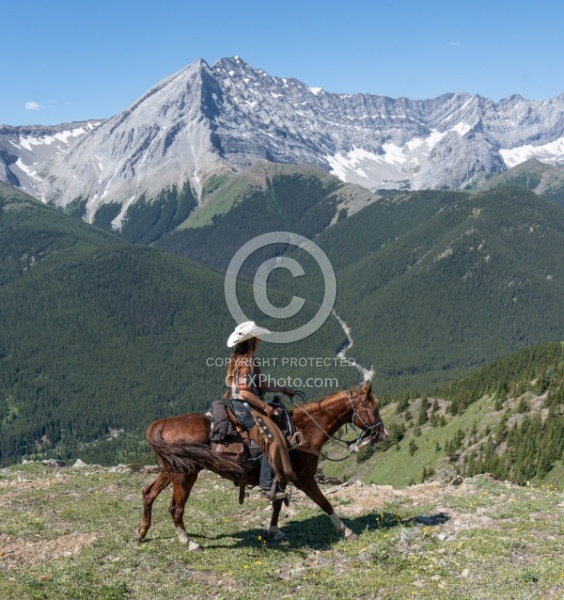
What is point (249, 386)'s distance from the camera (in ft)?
73.5

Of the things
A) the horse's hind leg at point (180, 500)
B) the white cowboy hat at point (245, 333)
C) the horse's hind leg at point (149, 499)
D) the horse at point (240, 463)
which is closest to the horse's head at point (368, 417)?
the horse at point (240, 463)

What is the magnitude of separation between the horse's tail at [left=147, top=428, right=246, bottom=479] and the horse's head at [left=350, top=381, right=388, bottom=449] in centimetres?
489

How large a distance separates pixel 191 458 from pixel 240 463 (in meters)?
1.84

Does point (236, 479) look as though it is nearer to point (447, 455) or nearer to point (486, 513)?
point (486, 513)

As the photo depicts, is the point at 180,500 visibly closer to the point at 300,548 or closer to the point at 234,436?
the point at 234,436

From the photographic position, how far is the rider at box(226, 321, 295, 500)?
22.4 meters

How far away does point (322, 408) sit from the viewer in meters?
24.4

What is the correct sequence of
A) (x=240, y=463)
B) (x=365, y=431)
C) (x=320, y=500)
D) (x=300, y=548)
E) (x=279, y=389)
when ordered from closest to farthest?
(x=300, y=548)
(x=240, y=463)
(x=279, y=389)
(x=320, y=500)
(x=365, y=431)

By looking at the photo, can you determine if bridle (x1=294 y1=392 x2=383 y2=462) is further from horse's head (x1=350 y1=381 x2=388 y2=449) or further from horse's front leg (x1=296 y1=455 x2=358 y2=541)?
horse's front leg (x1=296 y1=455 x2=358 y2=541)

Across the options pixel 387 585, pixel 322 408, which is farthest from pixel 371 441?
pixel 387 585

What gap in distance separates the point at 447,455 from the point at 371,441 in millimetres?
77125

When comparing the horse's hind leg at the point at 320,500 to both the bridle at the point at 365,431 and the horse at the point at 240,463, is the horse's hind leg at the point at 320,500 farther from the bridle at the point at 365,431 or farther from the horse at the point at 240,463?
the bridle at the point at 365,431

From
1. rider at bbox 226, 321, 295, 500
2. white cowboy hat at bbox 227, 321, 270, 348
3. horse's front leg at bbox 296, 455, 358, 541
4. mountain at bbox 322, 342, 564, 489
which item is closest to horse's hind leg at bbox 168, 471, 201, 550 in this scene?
rider at bbox 226, 321, 295, 500

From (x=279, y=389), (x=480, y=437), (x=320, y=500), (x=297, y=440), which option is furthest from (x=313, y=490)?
(x=480, y=437)
